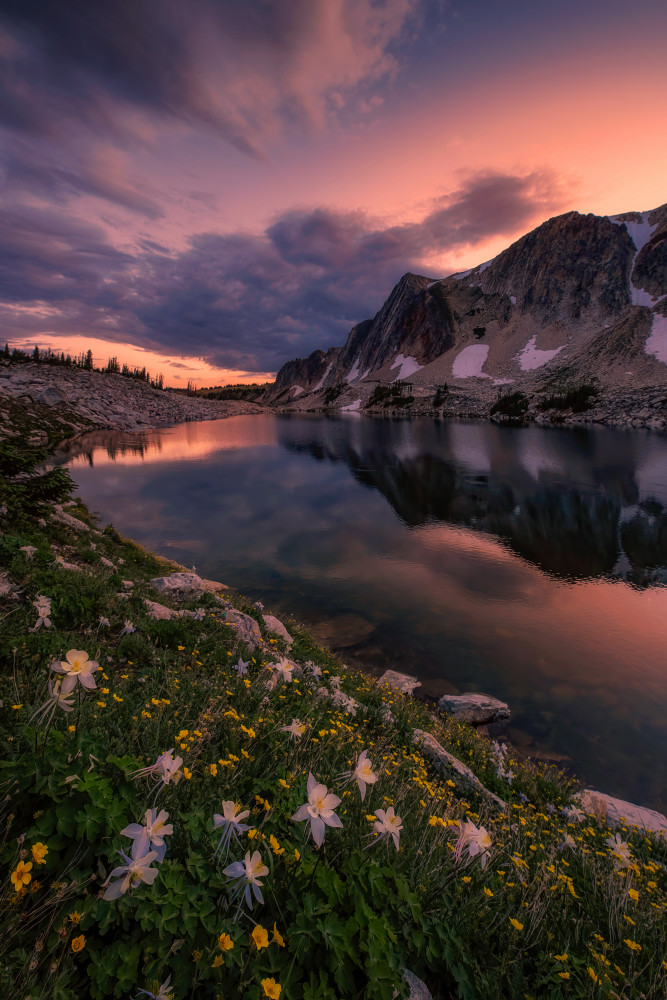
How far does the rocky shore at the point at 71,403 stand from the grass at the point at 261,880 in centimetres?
4678

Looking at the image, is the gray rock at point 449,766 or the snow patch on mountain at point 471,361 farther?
the snow patch on mountain at point 471,361

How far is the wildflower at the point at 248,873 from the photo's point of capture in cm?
207

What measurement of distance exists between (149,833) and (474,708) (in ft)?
34.1

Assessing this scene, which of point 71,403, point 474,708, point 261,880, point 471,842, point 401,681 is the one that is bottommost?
point 474,708

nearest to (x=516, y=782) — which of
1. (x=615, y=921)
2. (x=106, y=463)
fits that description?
(x=615, y=921)

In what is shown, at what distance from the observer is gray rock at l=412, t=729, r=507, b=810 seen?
21.8 feet

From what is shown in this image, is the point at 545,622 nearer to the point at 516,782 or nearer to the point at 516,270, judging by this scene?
the point at 516,782

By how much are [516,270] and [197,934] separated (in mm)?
212818

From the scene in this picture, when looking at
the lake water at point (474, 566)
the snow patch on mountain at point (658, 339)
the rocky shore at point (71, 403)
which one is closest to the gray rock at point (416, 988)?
the lake water at point (474, 566)

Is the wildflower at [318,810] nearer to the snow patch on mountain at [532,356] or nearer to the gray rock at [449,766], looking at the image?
the gray rock at [449,766]

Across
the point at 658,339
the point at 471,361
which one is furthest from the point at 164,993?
the point at 471,361

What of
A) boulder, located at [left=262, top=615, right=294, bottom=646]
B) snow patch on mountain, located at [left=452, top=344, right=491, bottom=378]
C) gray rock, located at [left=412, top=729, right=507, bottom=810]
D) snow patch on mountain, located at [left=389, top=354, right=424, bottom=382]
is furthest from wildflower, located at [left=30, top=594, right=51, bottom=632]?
snow patch on mountain, located at [left=389, top=354, right=424, bottom=382]

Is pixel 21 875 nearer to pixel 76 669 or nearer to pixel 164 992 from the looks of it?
pixel 164 992

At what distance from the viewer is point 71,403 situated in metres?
76.5
